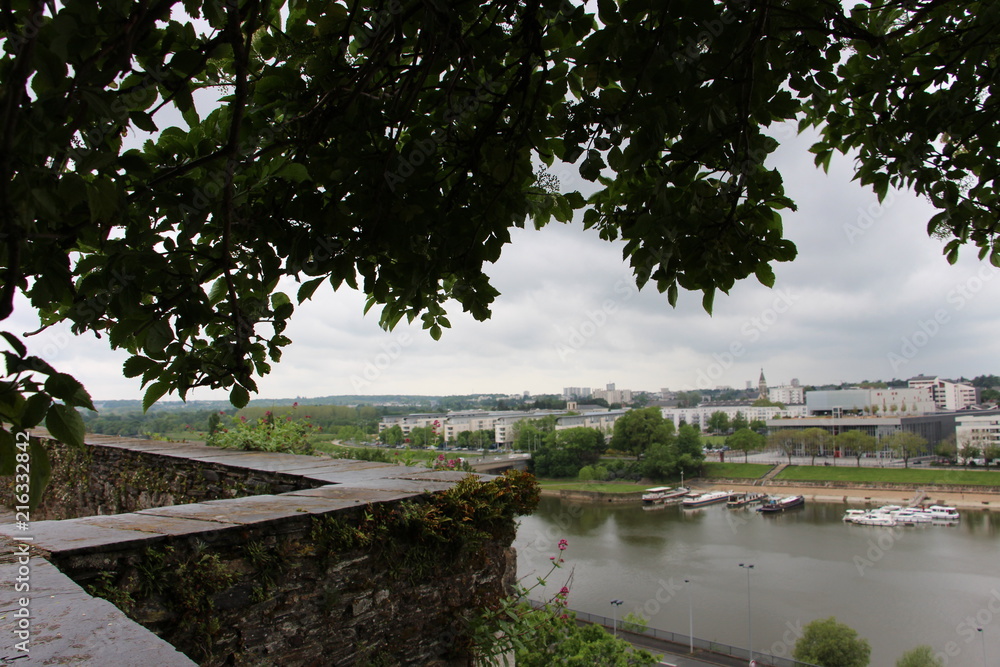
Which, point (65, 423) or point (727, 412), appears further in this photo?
point (727, 412)

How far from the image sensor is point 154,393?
126 centimetres

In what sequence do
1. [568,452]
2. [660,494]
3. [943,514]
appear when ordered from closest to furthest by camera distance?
[943,514] < [568,452] < [660,494]

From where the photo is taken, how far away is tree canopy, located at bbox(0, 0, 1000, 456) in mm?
984

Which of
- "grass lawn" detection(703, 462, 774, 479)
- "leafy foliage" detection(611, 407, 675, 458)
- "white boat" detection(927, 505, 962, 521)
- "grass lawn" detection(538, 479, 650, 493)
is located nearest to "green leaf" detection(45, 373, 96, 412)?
"grass lawn" detection(538, 479, 650, 493)

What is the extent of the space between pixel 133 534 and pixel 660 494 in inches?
999

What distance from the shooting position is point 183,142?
124 centimetres

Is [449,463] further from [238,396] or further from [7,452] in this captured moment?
[7,452]

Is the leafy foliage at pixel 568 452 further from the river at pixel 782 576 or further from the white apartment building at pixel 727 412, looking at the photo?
the white apartment building at pixel 727 412

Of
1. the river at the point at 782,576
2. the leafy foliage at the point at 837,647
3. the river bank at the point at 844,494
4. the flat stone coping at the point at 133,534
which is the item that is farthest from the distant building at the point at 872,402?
the flat stone coping at the point at 133,534

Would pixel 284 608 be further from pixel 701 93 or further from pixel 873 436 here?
pixel 873 436

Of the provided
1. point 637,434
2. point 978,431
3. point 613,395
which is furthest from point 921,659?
point 613,395

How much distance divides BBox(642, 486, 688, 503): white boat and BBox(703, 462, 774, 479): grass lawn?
470 centimetres

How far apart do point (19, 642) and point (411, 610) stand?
5.39 ft

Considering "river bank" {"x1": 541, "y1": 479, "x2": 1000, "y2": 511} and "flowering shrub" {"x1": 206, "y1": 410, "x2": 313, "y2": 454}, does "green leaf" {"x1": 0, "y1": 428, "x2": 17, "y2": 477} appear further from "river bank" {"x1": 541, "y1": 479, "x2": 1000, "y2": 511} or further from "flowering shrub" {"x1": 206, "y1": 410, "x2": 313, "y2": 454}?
"river bank" {"x1": 541, "y1": 479, "x2": 1000, "y2": 511}
